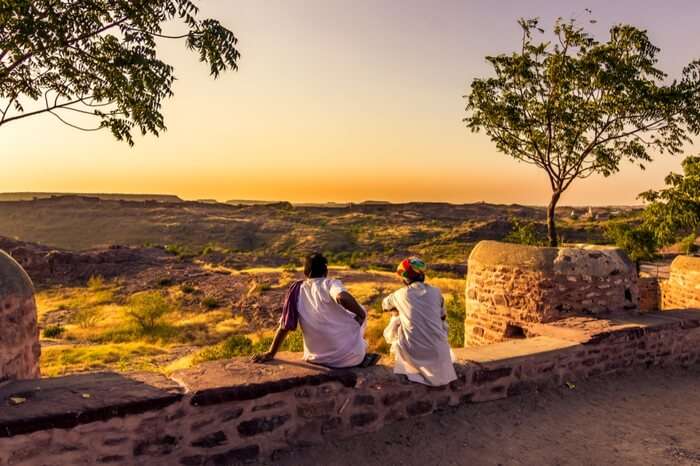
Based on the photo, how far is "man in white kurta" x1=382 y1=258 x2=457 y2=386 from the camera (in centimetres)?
469

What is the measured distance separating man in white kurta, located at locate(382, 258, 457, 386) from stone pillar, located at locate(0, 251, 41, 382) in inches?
125

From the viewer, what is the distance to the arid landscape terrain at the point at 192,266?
14.5 meters

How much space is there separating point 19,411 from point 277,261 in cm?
3297

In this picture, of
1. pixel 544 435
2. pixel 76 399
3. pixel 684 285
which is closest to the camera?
pixel 76 399

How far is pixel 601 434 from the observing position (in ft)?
16.2

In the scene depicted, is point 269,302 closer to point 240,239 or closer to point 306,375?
point 306,375

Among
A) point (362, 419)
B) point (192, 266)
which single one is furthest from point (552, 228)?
point (192, 266)

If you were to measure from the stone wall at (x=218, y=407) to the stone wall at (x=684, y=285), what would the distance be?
555 centimetres

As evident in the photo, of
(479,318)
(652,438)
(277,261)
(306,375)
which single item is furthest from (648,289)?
(277,261)

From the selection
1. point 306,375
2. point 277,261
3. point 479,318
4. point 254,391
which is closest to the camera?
point 254,391

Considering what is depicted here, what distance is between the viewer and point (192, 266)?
1200 inches

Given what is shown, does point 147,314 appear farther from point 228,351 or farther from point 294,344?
point 294,344

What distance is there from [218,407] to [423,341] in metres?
1.90

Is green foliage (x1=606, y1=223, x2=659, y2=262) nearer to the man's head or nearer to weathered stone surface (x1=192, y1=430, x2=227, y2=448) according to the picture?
the man's head
